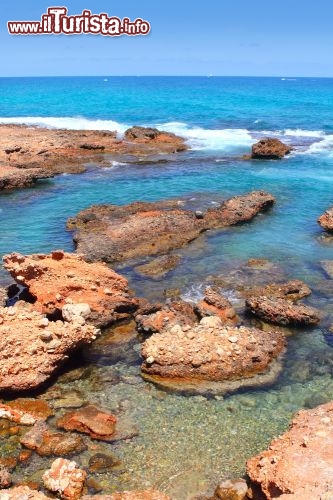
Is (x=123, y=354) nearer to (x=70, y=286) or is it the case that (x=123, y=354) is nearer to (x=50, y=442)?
(x=70, y=286)

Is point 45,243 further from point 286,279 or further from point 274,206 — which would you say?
point 274,206

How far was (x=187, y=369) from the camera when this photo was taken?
13.3m

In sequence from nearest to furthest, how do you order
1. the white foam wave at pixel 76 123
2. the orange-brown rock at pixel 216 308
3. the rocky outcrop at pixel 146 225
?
the orange-brown rock at pixel 216 308 → the rocky outcrop at pixel 146 225 → the white foam wave at pixel 76 123

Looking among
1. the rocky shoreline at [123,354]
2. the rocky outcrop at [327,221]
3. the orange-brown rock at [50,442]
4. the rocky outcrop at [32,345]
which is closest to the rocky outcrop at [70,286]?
the rocky shoreline at [123,354]

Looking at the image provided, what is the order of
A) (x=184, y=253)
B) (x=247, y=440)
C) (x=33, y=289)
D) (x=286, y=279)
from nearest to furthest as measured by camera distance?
(x=247, y=440), (x=33, y=289), (x=286, y=279), (x=184, y=253)

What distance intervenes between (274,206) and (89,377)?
61.7ft

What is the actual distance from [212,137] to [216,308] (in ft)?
132

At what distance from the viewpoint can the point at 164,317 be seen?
15.5 metres

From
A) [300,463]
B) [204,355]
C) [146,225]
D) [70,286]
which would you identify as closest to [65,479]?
[300,463]

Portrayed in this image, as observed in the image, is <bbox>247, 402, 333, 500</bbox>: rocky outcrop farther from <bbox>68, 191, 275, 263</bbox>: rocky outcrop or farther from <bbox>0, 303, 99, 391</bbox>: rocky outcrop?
<bbox>68, 191, 275, 263</bbox>: rocky outcrop

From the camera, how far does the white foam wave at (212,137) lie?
47750 mm

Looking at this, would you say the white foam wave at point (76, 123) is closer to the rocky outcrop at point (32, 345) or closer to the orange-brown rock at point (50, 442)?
the rocky outcrop at point (32, 345)

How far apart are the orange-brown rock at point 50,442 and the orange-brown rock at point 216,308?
6.32 m

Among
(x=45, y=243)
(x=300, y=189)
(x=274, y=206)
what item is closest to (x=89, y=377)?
(x=45, y=243)
